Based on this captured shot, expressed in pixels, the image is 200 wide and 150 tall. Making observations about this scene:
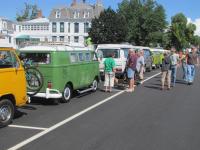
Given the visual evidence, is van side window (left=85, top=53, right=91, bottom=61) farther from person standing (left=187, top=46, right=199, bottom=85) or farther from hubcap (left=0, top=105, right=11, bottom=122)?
person standing (left=187, top=46, right=199, bottom=85)

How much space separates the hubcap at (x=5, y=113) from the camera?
339 inches

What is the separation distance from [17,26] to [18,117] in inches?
3203

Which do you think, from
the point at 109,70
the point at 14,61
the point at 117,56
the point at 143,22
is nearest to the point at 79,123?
the point at 14,61

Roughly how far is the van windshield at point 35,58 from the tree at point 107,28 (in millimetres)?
46552

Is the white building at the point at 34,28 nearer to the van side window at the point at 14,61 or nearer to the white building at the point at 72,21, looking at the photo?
the white building at the point at 72,21

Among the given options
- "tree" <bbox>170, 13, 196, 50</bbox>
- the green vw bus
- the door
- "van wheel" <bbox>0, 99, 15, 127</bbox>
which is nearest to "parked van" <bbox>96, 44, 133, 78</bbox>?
the green vw bus

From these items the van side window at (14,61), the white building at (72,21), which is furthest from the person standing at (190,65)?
the white building at (72,21)

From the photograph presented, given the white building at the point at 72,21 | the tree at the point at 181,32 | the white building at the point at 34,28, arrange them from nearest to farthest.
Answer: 1. the white building at the point at 72,21
2. the white building at the point at 34,28
3. the tree at the point at 181,32

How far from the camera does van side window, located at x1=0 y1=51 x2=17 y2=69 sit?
8.89m

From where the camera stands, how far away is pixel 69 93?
41.3 ft

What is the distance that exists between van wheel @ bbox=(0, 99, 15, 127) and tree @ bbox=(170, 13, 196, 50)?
94.9 m

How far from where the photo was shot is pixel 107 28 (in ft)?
192

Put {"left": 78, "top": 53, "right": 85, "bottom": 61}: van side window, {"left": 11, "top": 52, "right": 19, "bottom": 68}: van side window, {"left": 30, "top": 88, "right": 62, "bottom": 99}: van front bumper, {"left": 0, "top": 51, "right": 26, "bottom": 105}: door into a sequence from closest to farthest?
{"left": 0, "top": 51, "right": 26, "bottom": 105}: door, {"left": 11, "top": 52, "right": 19, "bottom": 68}: van side window, {"left": 30, "top": 88, "right": 62, "bottom": 99}: van front bumper, {"left": 78, "top": 53, "right": 85, "bottom": 61}: van side window

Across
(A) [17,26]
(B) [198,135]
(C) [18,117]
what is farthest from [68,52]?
(A) [17,26]
